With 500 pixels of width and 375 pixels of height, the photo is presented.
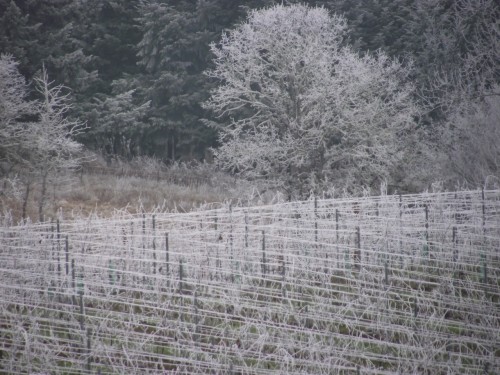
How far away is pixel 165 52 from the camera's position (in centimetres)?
2828

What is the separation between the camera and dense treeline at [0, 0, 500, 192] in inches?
960

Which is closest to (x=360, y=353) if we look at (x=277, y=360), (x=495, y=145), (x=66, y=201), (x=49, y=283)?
(x=277, y=360)

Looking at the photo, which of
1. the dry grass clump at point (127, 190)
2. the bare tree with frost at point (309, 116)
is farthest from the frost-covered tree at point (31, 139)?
the bare tree with frost at point (309, 116)

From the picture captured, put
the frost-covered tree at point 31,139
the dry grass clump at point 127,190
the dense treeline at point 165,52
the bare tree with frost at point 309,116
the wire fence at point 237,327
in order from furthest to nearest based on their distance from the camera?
the dense treeline at point 165,52, the bare tree with frost at point 309,116, the dry grass clump at point 127,190, the frost-covered tree at point 31,139, the wire fence at point 237,327

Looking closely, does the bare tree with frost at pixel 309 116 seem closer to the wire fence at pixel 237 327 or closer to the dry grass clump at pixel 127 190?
the dry grass clump at pixel 127 190

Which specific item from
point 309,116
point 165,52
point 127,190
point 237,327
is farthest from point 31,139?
point 237,327

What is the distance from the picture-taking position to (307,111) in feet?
63.7

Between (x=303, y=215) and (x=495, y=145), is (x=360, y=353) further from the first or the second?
(x=495, y=145)

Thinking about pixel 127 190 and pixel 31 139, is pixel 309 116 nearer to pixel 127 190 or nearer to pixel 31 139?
pixel 127 190

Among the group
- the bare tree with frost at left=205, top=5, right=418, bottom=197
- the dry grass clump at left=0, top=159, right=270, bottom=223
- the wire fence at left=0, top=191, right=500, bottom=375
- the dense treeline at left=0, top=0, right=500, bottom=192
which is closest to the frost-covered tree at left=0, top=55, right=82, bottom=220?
the dry grass clump at left=0, top=159, right=270, bottom=223

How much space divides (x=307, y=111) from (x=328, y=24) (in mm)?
3769

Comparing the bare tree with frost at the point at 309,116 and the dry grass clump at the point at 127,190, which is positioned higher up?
the bare tree with frost at the point at 309,116

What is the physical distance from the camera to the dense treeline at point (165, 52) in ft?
80.0

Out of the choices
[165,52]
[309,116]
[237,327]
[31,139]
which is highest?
[165,52]
